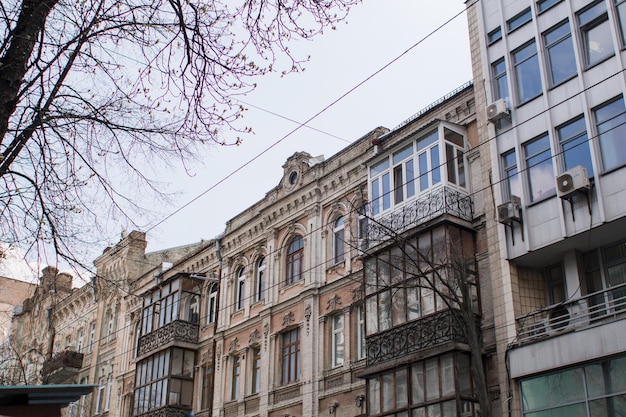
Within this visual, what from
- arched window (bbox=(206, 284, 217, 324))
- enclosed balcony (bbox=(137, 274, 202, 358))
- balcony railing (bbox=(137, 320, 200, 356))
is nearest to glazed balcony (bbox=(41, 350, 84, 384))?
enclosed balcony (bbox=(137, 274, 202, 358))

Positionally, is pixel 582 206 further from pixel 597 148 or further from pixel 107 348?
pixel 107 348

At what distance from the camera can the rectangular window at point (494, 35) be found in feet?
69.6

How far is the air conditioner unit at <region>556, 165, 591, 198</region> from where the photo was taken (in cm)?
1706

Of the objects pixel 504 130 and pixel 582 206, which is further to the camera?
pixel 504 130

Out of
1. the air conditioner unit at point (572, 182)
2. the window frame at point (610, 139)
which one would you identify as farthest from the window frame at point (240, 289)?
the window frame at point (610, 139)

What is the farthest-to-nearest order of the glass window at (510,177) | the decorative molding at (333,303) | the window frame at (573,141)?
the decorative molding at (333,303) → the glass window at (510,177) → the window frame at (573,141)

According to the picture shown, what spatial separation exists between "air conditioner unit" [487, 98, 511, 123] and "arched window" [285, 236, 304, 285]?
31.4 feet

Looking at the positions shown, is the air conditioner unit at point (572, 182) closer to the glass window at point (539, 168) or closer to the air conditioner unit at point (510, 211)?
the glass window at point (539, 168)

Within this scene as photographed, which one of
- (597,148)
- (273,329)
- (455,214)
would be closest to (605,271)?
(597,148)

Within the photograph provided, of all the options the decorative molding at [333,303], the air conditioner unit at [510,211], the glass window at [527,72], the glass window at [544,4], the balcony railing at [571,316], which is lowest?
the balcony railing at [571,316]

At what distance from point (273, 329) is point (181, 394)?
588 centimetres

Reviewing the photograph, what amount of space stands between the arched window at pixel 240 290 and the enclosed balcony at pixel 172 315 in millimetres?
2017

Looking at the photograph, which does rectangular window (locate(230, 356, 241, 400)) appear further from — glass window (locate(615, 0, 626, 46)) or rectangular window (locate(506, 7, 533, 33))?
glass window (locate(615, 0, 626, 46))

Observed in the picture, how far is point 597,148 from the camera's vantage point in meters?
17.5
